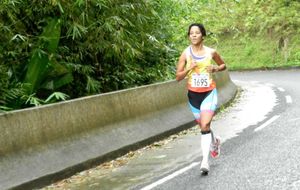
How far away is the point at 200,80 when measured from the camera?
7.47 meters

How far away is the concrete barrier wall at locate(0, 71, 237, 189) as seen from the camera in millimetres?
6855

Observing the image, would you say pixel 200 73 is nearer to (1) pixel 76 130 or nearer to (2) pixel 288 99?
(1) pixel 76 130

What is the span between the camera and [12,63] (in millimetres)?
9281

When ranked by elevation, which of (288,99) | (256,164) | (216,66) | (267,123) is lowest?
(288,99)

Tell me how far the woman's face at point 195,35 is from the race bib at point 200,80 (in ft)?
1.45

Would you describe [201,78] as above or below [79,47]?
below

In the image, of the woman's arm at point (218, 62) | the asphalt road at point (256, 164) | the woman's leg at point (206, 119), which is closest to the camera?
the asphalt road at point (256, 164)

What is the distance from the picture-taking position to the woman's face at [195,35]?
732 centimetres

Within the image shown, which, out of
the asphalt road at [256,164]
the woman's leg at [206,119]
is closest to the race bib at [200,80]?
the woman's leg at [206,119]

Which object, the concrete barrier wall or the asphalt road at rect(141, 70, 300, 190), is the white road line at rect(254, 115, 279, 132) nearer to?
the asphalt road at rect(141, 70, 300, 190)

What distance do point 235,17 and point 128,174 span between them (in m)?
32.4

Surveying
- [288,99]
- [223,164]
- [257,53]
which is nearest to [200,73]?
[223,164]

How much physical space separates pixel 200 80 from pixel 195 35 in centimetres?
61

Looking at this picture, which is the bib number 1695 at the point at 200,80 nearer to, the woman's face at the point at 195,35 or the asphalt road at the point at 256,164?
the woman's face at the point at 195,35
